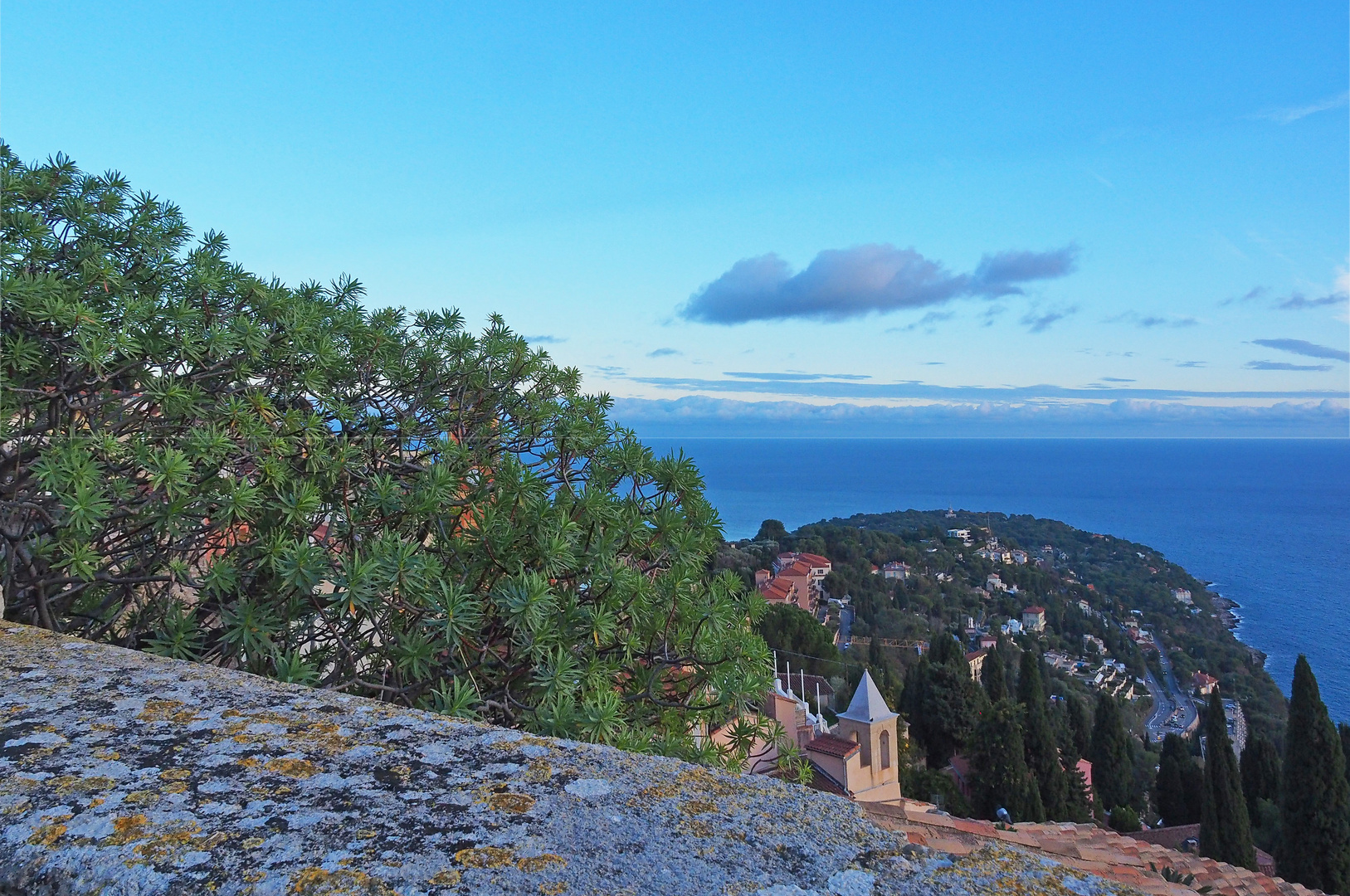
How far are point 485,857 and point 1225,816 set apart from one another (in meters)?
24.4

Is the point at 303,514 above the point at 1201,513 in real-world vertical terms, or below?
above

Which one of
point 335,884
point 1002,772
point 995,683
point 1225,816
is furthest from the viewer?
point 995,683

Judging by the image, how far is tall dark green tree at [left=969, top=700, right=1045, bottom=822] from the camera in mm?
21050

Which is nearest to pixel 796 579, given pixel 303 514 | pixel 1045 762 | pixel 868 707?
pixel 1045 762

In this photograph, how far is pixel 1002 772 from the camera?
2184cm

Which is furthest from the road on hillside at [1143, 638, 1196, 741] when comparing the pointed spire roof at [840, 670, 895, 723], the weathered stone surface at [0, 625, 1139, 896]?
the weathered stone surface at [0, 625, 1139, 896]

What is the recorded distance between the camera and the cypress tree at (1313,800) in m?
17.8

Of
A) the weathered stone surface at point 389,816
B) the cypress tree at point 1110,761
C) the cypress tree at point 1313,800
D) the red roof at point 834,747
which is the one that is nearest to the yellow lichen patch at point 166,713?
the weathered stone surface at point 389,816

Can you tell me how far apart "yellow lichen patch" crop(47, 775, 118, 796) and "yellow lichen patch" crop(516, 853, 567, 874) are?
0.75 m

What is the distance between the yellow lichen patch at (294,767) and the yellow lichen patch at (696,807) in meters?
0.66

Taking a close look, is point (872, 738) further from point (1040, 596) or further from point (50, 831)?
point (1040, 596)

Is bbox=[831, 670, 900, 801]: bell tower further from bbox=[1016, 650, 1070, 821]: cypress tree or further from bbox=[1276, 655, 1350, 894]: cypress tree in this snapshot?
bbox=[1276, 655, 1350, 894]: cypress tree

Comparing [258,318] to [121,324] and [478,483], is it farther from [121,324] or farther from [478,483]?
[478,483]

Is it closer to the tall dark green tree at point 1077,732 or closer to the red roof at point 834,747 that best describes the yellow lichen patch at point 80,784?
the red roof at point 834,747
